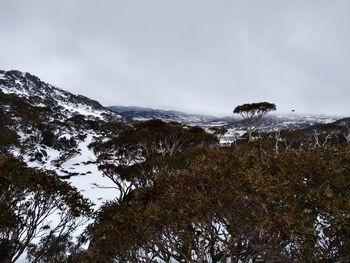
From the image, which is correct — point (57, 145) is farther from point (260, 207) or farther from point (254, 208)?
point (260, 207)

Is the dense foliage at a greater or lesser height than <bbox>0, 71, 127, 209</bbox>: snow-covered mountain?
greater

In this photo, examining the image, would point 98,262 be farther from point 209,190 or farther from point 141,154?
point 141,154

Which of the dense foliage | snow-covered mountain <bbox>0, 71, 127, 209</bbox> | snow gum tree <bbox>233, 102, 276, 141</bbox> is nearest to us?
the dense foliage

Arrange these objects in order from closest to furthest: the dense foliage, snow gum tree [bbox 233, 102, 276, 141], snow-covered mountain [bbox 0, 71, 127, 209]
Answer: the dense foliage < snow gum tree [bbox 233, 102, 276, 141] < snow-covered mountain [bbox 0, 71, 127, 209]

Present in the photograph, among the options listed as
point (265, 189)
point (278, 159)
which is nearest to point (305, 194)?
point (265, 189)

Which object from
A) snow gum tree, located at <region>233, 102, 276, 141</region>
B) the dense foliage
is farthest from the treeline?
snow gum tree, located at <region>233, 102, 276, 141</region>

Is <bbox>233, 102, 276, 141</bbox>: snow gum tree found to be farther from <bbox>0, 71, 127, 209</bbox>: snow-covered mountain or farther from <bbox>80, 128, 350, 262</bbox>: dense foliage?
<bbox>80, 128, 350, 262</bbox>: dense foliage

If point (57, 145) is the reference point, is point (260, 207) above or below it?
above

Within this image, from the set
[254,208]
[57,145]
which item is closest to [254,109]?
[254,208]

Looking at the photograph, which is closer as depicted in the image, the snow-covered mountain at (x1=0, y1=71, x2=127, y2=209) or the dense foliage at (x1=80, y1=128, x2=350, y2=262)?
the dense foliage at (x1=80, y1=128, x2=350, y2=262)

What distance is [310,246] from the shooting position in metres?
6.15

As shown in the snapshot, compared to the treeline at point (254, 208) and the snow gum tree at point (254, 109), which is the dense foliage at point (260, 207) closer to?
the treeline at point (254, 208)

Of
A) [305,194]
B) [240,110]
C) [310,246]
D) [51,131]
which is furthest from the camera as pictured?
[51,131]

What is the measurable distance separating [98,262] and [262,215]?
6472 millimetres
